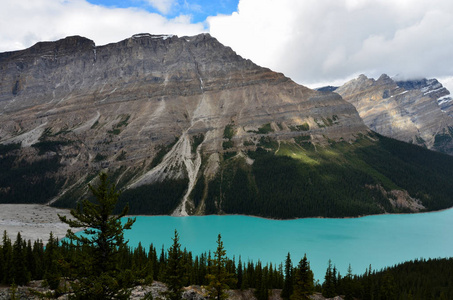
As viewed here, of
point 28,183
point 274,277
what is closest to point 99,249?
point 274,277

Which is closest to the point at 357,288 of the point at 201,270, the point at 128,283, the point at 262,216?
the point at 201,270

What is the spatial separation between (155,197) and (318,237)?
8508 centimetres

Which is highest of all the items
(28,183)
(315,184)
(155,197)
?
(28,183)

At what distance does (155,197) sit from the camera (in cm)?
16375

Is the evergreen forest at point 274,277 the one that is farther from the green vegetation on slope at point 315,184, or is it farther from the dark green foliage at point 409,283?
the green vegetation on slope at point 315,184

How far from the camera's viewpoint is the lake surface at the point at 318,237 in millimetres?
87562

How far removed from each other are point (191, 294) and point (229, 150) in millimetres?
157100

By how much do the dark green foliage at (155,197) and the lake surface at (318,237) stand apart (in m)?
8.03

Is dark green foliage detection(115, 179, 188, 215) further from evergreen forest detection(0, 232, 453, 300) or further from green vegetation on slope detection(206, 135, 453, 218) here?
evergreen forest detection(0, 232, 453, 300)

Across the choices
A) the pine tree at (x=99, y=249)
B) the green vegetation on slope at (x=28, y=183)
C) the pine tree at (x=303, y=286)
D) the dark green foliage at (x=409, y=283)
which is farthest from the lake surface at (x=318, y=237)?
the green vegetation on slope at (x=28, y=183)

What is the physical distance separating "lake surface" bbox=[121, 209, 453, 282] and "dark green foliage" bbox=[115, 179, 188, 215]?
26.3 feet

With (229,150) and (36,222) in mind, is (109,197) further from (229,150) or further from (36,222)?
(229,150)

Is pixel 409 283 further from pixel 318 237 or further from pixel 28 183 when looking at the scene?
pixel 28 183

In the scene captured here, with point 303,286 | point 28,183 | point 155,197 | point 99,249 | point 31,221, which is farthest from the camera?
point 28,183
